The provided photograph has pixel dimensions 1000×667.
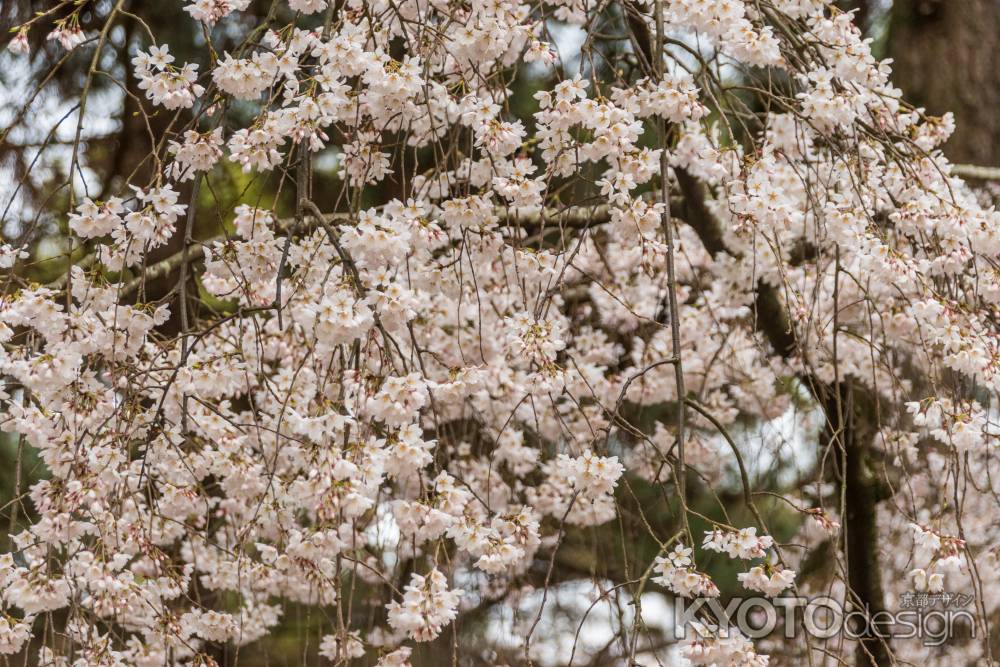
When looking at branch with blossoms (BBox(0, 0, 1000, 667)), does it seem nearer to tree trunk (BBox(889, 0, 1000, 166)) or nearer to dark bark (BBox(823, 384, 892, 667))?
dark bark (BBox(823, 384, 892, 667))

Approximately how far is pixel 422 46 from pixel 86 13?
222cm

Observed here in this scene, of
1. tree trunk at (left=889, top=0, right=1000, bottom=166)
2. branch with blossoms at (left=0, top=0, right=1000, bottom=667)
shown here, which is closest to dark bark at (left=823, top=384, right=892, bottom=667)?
branch with blossoms at (left=0, top=0, right=1000, bottom=667)

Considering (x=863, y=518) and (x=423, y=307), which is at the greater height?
(x=423, y=307)

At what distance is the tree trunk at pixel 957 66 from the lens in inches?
141

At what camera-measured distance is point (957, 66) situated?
145 inches

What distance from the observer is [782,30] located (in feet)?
7.52

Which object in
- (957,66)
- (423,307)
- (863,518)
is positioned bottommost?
(863,518)

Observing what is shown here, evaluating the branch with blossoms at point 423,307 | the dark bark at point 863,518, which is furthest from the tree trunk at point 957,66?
the dark bark at point 863,518

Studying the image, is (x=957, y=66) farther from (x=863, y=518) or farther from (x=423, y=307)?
(x=423, y=307)

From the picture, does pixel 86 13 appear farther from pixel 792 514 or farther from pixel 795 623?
pixel 792 514

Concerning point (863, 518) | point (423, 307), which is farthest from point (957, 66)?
point (423, 307)

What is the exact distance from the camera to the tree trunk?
3576 mm

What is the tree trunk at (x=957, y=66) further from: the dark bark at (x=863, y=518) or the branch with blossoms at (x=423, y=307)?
the dark bark at (x=863, y=518)

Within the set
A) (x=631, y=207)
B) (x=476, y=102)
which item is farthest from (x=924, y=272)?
(x=476, y=102)
